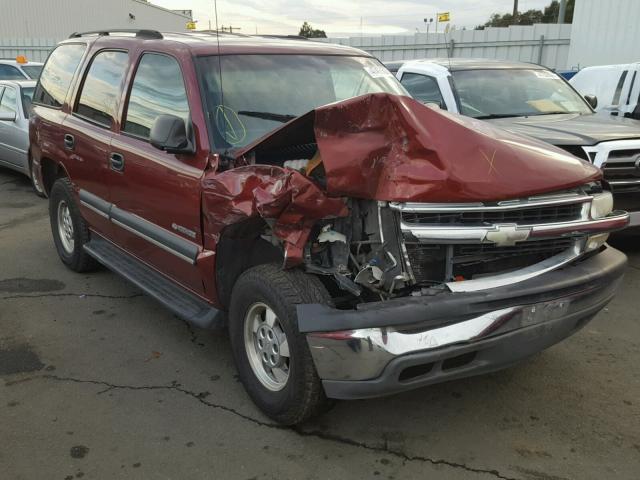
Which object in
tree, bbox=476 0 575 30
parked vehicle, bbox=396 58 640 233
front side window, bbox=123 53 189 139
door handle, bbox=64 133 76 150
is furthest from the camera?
tree, bbox=476 0 575 30

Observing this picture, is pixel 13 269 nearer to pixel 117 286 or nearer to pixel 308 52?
pixel 117 286

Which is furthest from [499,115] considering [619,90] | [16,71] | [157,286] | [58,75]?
[16,71]

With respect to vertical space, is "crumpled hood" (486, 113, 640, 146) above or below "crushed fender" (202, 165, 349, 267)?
below

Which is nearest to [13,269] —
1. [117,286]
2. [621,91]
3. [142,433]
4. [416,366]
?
[117,286]

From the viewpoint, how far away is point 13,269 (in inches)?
224

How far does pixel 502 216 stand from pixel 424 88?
15.8ft

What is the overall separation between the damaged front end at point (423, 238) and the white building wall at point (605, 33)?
12.1 m

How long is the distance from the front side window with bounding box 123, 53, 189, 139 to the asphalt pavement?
Answer: 147cm

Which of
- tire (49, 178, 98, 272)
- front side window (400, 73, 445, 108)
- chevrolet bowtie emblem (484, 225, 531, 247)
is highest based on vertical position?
front side window (400, 73, 445, 108)

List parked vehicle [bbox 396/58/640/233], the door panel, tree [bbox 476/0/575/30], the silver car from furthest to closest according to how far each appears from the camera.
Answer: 1. tree [bbox 476/0/575/30]
2. the silver car
3. parked vehicle [bbox 396/58/640/233]
4. the door panel

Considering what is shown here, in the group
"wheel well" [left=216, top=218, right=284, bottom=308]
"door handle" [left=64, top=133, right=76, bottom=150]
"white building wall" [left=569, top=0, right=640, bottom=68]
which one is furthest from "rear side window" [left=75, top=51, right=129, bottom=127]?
"white building wall" [left=569, top=0, right=640, bottom=68]

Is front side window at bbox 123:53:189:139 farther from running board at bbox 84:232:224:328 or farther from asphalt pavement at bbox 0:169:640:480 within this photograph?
asphalt pavement at bbox 0:169:640:480

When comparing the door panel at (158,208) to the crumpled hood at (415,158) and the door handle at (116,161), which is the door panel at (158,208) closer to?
the door handle at (116,161)

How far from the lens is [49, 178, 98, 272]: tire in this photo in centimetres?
514
